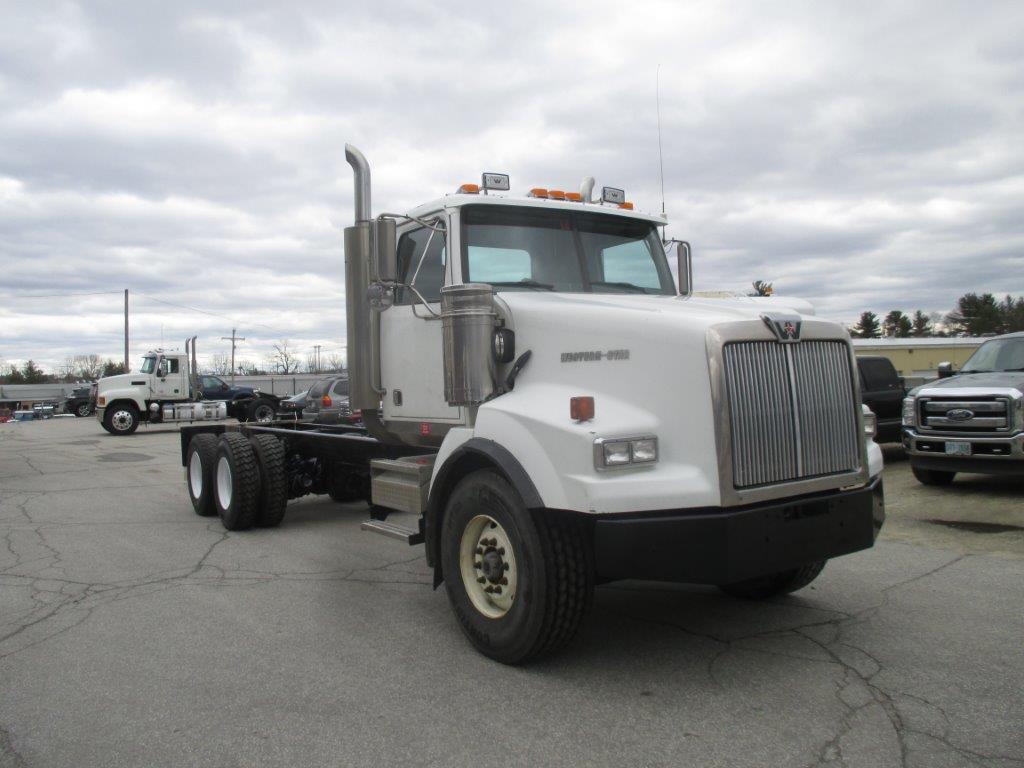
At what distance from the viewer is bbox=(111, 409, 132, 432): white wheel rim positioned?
27984 millimetres

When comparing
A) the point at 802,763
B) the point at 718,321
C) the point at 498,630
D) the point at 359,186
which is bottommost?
the point at 802,763

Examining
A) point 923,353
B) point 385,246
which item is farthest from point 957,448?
point 923,353

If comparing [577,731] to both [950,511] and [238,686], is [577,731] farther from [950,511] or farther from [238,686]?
[950,511]

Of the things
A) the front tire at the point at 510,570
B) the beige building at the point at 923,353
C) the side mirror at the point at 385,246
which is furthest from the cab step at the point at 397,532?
the beige building at the point at 923,353

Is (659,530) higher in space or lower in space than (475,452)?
lower

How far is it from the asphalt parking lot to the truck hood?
272 centimetres

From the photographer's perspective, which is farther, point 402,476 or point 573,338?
point 402,476

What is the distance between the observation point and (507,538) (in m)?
4.41

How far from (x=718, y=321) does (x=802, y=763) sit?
196 cm

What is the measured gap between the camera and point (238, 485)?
8516 millimetres

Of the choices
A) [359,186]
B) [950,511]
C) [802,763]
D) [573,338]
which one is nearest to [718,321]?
[573,338]

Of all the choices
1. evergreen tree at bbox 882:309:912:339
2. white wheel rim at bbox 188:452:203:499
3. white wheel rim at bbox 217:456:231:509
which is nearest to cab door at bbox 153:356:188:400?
white wheel rim at bbox 188:452:203:499

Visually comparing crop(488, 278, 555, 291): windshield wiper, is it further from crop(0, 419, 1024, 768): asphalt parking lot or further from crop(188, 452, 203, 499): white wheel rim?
crop(188, 452, 203, 499): white wheel rim

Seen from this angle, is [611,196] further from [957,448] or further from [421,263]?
[957,448]
